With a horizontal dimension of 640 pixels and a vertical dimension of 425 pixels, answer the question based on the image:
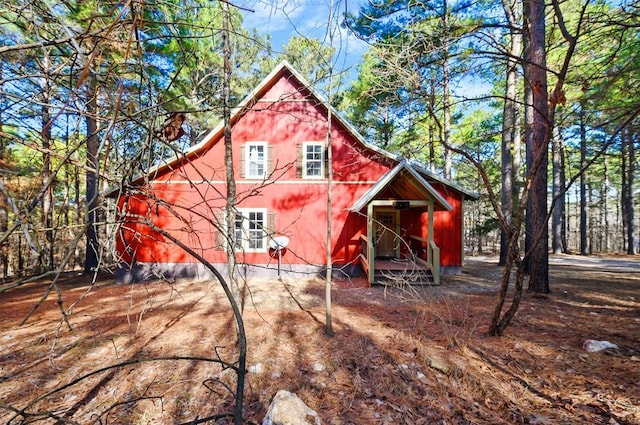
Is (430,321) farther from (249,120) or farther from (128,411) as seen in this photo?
(249,120)

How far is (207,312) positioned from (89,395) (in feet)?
7.99

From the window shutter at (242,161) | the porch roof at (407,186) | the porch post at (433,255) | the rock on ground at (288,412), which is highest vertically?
the window shutter at (242,161)

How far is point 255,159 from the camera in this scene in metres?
9.58

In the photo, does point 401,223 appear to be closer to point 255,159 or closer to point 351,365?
point 255,159

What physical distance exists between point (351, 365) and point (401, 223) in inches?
285

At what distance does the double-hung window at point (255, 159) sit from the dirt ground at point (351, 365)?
5.05m

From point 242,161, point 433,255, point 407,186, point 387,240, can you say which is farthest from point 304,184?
point 433,255

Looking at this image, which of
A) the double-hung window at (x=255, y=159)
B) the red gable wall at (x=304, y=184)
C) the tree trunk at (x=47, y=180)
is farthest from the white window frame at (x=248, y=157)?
the tree trunk at (x=47, y=180)

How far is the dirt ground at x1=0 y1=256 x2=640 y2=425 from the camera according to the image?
9.50 ft

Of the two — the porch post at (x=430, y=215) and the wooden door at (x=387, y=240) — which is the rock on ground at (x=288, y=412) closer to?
the porch post at (x=430, y=215)

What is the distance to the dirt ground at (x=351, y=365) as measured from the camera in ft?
9.50

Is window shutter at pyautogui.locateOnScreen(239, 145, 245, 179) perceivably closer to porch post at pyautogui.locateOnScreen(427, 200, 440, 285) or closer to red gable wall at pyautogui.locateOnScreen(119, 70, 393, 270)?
red gable wall at pyautogui.locateOnScreen(119, 70, 393, 270)

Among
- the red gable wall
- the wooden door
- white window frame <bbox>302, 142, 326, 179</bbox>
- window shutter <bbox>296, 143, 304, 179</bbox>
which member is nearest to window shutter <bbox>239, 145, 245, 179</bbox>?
the red gable wall

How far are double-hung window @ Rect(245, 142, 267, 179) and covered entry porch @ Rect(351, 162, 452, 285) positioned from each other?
3.67 metres
